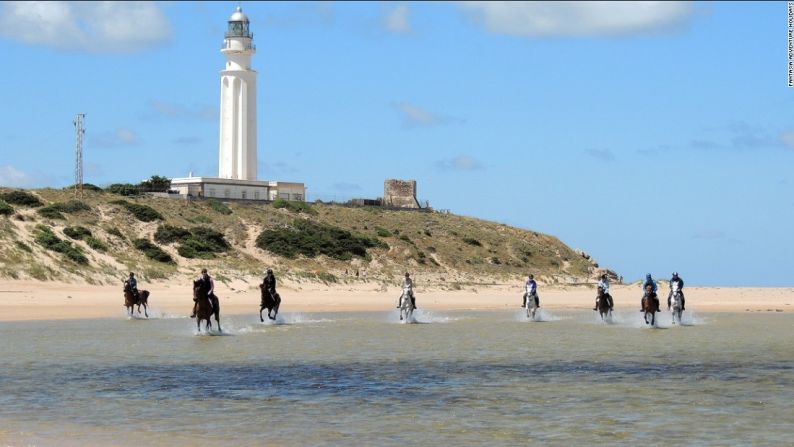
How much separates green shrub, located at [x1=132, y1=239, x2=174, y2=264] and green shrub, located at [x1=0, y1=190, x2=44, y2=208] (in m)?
8.02

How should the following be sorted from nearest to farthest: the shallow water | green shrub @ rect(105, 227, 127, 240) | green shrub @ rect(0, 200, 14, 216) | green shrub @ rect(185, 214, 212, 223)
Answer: the shallow water → green shrub @ rect(0, 200, 14, 216) → green shrub @ rect(105, 227, 127, 240) → green shrub @ rect(185, 214, 212, 223)

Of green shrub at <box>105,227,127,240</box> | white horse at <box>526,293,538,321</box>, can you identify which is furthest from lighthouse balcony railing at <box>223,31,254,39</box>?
white horse at <box>526,293,538,321</box>

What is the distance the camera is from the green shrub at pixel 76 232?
216 ft

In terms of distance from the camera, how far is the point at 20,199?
72.8 meters

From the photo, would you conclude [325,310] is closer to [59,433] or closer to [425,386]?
[425,386]

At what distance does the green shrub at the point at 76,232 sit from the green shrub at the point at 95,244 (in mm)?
428

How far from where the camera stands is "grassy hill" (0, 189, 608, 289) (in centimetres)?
6141

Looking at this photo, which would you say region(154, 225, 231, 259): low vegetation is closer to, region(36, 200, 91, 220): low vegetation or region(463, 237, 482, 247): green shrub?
region(36, 200, 91, 220): low vegetation

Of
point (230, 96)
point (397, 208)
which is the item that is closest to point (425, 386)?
point (230, 96)

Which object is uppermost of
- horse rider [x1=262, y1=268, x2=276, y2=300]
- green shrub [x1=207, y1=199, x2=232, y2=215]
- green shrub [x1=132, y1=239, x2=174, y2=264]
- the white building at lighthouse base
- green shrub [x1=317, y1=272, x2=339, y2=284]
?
the white building at lighthouse base

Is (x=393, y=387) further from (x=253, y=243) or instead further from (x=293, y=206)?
(x=293, y=206)

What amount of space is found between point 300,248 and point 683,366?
54586 mm

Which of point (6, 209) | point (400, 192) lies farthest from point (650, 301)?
point (400, 192)

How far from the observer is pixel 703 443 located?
47.0ft
